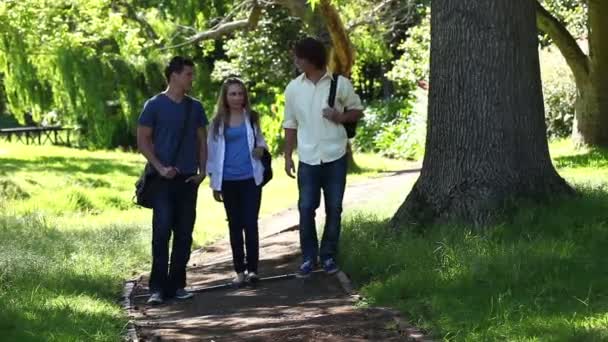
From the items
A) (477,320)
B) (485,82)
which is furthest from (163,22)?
(477,320)

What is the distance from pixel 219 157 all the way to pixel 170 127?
63 centimetres

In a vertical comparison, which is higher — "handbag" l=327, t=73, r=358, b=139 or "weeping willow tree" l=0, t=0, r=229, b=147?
"weeping willow tree" l=0, t=0, r=229, b=147

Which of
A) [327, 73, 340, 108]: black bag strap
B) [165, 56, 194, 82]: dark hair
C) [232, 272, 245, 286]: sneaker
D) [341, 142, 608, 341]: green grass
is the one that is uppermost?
[165, 56, 194, 82]: dark hair

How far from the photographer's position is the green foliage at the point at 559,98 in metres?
24.8

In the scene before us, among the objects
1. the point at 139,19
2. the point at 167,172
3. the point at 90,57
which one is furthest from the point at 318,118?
the point at 90,57

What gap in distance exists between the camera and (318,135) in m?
8.87

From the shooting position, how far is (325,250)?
29.9ft

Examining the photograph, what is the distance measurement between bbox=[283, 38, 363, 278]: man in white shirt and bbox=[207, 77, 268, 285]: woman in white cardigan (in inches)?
12.0

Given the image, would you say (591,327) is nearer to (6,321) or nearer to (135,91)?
(6,321)

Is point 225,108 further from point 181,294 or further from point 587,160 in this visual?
point 587,160

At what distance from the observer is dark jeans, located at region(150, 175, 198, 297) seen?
862 centimetres

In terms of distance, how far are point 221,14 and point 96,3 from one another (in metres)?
5.32

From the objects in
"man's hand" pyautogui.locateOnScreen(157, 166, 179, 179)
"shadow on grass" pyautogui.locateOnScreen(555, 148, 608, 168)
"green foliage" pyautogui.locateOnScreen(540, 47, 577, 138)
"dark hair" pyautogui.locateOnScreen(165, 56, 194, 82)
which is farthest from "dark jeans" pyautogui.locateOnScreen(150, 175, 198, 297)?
"green foliage" pyautogui.locateOnScreen(540, 47, 577, 138)

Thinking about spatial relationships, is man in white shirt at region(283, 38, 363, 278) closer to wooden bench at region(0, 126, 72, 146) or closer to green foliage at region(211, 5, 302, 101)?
green foliage at region(211, 5, 302, 101)
